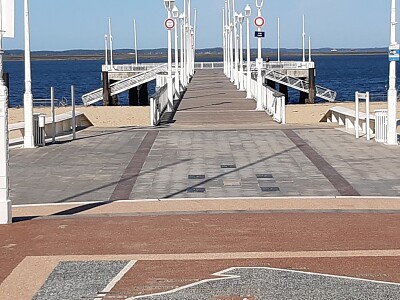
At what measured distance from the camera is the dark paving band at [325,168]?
1406 cm

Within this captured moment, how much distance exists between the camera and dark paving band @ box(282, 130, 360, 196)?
46.1 ft

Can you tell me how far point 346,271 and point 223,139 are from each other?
13687 mm

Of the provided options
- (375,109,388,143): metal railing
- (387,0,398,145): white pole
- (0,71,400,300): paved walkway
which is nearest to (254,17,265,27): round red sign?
(0,71,400,300): paved walkway

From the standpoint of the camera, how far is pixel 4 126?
11164 mm

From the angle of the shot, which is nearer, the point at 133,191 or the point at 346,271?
the point at 346,271

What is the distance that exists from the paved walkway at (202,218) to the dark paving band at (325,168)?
26 millimetres

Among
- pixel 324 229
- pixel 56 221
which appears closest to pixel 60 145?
pixel 56 221

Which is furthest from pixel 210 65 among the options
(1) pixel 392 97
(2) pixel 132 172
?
(2) pixel 132 172

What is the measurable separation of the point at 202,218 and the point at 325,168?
18.4 ft

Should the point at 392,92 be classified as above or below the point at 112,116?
above

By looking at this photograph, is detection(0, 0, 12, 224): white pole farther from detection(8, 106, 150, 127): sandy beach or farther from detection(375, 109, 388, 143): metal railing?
detection(8, 106, 150, 127): sandy beach

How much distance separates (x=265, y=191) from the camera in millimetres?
14047

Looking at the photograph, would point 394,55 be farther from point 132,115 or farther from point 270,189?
point 132,115

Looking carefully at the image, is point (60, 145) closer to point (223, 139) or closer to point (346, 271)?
point (223, 139)
